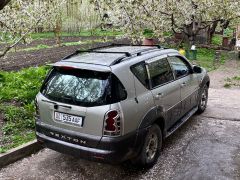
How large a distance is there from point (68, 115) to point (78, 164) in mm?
1173

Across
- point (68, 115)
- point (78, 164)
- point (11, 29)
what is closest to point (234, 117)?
point (78, 164)

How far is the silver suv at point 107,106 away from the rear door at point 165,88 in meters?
0.02

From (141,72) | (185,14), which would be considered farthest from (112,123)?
(185,14)

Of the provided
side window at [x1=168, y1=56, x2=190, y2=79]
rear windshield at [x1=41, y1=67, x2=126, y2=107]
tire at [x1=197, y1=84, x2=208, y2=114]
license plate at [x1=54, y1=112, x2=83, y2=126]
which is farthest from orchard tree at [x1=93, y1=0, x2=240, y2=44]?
license plate at [x1=54, y1=112, x2=83, y2=126]

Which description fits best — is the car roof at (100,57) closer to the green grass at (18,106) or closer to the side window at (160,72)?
the side window at (160,72)

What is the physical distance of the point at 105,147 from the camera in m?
4.39

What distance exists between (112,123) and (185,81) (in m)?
2.63

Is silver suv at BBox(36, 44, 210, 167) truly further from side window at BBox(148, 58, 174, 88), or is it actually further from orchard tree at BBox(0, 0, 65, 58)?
orchard tree at BBox(0, 0, 65, 58)

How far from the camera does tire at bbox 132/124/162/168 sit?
16.2 feet

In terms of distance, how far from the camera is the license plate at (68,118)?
4.53 m

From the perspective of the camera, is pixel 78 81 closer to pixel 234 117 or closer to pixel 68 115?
pixel 68 115

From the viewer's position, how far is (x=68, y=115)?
15.2 feet

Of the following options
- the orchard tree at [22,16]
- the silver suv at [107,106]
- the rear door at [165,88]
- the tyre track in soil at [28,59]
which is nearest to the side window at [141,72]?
the silver suv at [107,106]

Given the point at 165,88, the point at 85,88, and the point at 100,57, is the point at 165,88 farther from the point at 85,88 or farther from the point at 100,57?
the point at 85,88
